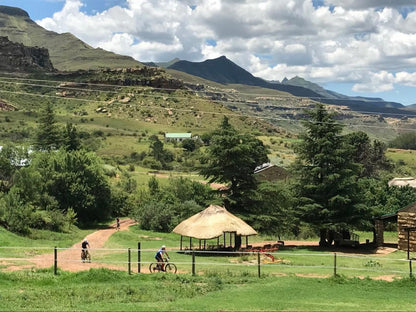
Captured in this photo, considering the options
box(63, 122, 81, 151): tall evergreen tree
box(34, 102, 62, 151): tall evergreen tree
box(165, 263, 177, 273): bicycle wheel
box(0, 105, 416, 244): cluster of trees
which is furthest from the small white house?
box(165, 263, 177, 273): bicycle wheel

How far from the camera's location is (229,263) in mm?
22547

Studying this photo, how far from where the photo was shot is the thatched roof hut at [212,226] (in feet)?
84.8

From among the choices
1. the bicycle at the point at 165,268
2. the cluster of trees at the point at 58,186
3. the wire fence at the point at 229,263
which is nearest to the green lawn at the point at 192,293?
the wire fence at the point at 229,263

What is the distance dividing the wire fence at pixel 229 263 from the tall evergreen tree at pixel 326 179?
14.6 ft

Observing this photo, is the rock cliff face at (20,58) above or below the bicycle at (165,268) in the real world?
above

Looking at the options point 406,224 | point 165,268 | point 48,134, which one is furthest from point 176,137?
point 165,268

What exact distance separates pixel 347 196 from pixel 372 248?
13.2 feet

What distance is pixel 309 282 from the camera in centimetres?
1675

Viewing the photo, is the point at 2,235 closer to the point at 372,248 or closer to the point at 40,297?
the point at 40,297

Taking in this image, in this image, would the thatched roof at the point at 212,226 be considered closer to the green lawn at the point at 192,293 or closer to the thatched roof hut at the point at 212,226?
the thatched roof hut at the point at 212,226

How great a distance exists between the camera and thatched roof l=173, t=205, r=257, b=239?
2588cm

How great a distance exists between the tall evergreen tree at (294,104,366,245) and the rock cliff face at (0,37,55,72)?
159 meters

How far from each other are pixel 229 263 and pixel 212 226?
398 cm

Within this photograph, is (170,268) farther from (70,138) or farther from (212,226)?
(70,138)
